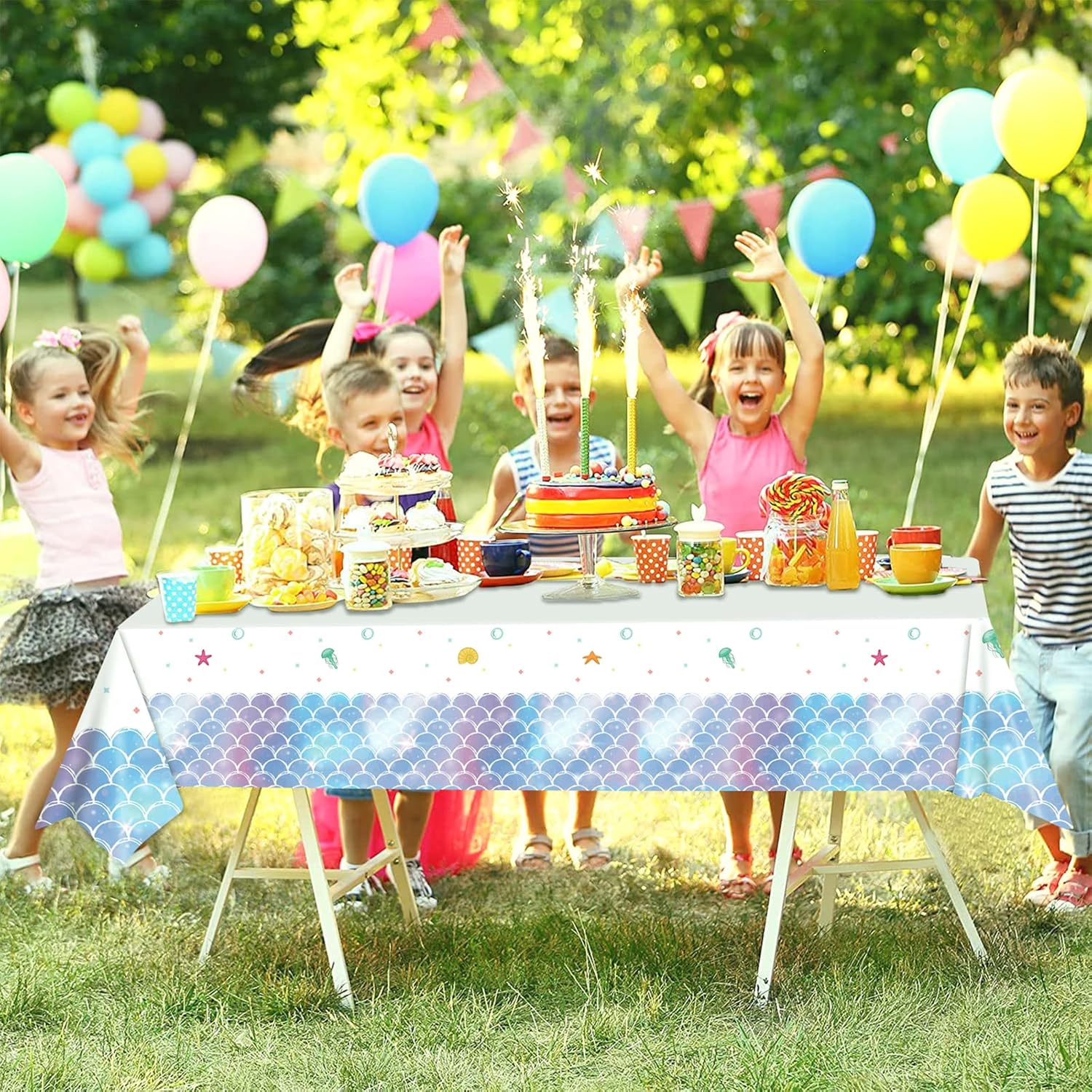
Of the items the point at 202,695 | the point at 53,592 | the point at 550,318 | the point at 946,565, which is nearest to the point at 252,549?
the point at 202,695

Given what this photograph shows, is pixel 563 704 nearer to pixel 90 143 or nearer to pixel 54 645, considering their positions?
pixel 54 645

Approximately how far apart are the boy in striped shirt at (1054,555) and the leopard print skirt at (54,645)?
2.22m

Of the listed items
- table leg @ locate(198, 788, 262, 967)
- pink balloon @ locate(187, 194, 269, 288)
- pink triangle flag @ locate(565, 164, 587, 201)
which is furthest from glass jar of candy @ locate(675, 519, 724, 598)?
pink triangle flag @ locate(565, 164, 587, 201)

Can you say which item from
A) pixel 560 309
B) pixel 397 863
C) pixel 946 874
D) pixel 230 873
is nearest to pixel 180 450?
pixel 560 309

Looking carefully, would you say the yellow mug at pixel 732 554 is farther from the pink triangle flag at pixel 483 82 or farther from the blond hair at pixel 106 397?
the pink triangle flag at pixel 483 82

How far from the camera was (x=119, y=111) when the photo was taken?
964cm

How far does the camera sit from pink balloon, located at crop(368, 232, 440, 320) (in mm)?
5801

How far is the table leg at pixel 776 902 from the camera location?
3.24 meters

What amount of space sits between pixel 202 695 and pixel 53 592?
1161 mm

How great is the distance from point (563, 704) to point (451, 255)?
1741 mm

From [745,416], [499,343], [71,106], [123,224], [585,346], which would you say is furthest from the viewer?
[123,224]

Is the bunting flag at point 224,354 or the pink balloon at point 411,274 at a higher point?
the pink balloon at point 411,274

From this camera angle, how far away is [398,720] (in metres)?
3.21

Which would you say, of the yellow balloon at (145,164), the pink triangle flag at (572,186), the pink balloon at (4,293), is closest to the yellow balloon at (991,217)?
the pink balloon at (4,293)
